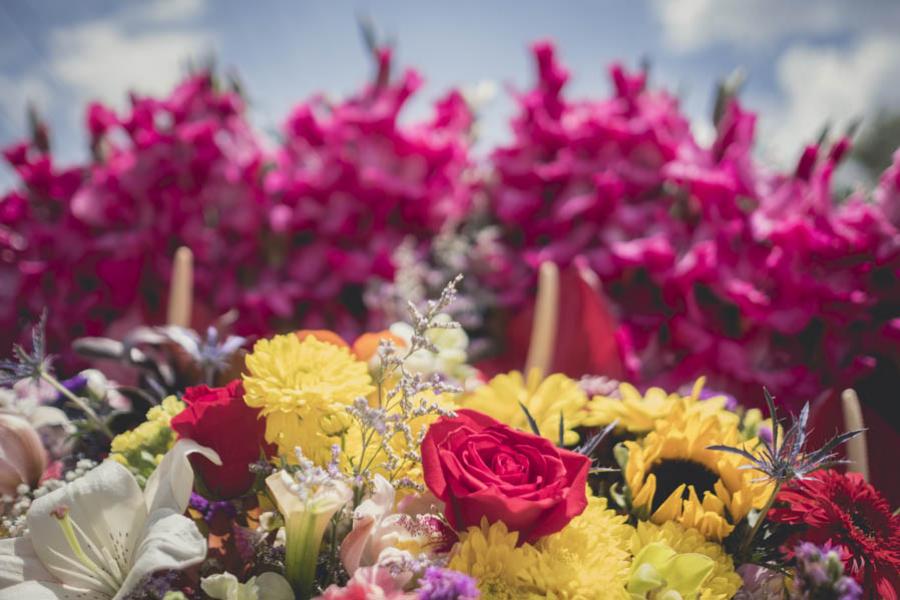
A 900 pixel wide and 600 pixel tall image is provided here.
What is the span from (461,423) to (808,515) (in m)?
0.22

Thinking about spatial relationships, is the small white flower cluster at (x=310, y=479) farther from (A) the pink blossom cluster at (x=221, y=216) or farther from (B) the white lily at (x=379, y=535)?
(A) the pink blossom cluster at (x=221, y=216)

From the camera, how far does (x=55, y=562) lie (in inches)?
16.8

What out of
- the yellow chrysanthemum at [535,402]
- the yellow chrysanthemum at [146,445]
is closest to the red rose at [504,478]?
the yellow chrysanthemum at [535,402]

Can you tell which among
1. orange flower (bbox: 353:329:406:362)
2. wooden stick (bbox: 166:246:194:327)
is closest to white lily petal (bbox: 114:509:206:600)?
orange flower (bbox: 353:329:406:362)

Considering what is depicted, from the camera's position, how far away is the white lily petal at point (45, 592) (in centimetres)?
40

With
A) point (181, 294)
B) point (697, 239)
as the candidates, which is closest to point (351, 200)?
point (181, 294)

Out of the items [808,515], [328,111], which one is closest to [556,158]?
[328,111]

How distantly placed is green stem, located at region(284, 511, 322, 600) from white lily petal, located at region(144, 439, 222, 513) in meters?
0.07

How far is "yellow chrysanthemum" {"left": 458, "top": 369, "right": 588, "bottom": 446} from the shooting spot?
54cm

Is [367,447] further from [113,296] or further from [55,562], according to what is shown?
[113,296]

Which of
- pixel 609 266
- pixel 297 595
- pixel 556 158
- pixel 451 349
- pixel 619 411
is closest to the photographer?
pixel 297 595

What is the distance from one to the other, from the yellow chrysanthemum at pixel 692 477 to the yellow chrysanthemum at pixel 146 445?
334 millimetres

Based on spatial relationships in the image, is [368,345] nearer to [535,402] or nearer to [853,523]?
[535,402]

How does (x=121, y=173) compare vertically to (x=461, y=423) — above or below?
above
